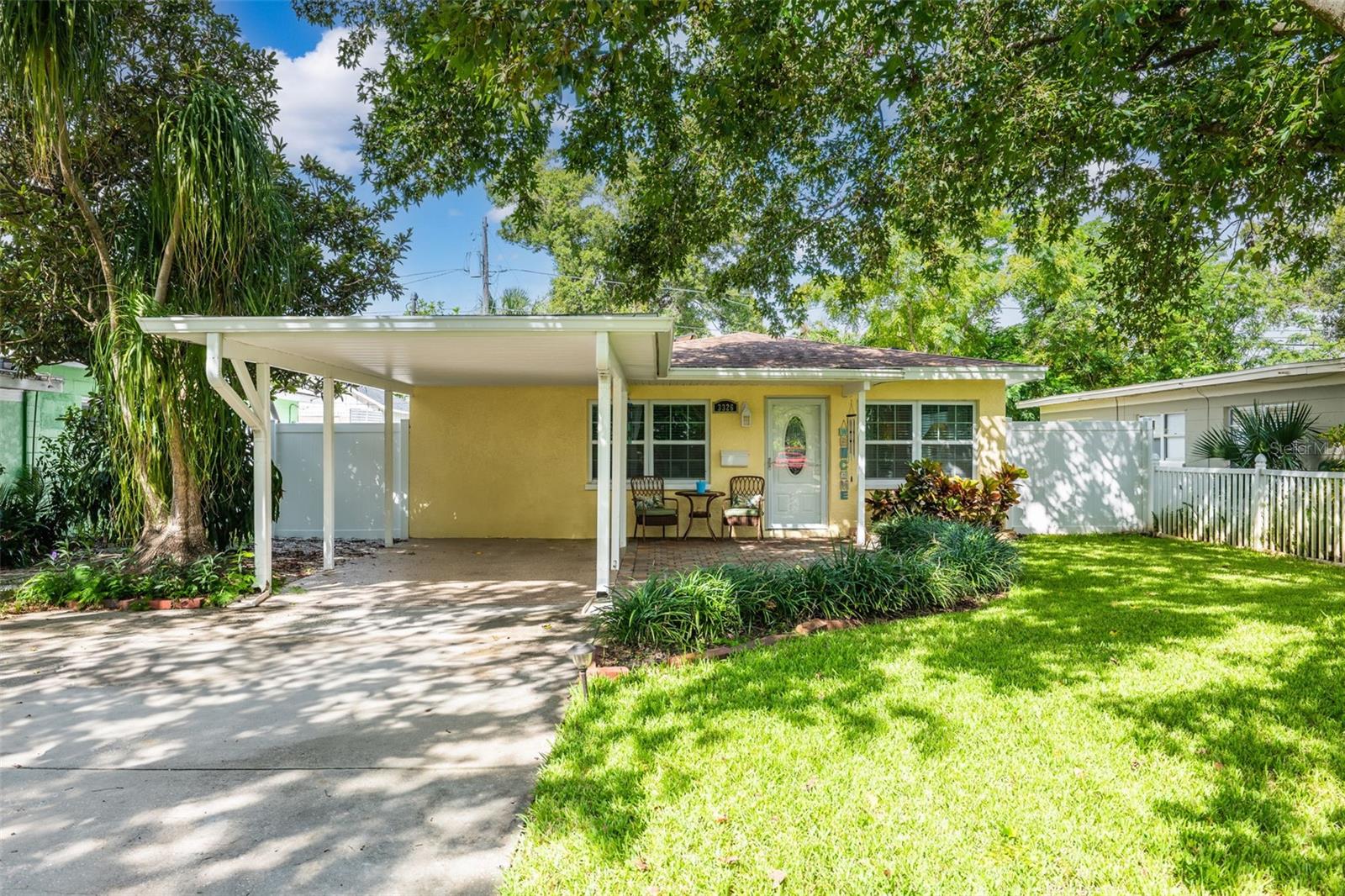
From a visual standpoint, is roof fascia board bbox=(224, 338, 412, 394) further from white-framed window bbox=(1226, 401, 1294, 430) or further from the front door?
white-framed window bbox=(1226, 401, 1294, 430)

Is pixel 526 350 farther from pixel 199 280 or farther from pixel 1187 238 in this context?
pixel 1187 238

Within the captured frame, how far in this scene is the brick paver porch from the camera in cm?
845

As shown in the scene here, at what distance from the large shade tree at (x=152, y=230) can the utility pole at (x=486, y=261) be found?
13.0 meters

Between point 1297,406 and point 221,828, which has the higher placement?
point 1297,406

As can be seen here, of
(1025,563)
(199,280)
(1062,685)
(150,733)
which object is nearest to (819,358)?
(1025,563)

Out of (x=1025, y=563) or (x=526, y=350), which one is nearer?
(x=526, y=350)

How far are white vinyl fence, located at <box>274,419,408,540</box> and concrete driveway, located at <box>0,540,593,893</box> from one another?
4.59m

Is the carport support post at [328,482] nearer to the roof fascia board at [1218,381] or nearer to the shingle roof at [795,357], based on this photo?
the shingle roof at [795,357]

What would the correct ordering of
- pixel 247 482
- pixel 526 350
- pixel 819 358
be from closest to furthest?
pixel 526 350 < pixel 247 482 < pixel 819 358

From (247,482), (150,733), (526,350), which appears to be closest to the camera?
(150,733)

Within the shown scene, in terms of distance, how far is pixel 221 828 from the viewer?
2.96 meters

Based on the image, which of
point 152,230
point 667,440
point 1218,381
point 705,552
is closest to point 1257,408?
point 1218,381

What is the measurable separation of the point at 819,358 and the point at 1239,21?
250 inches

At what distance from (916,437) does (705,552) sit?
13.7ft
